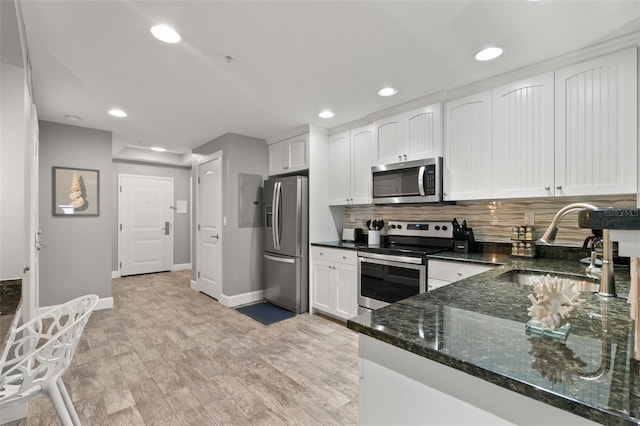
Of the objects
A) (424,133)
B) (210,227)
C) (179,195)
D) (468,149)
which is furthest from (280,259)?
(179,195)

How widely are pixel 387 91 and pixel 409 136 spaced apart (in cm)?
52

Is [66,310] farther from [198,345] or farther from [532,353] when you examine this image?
[532,353]

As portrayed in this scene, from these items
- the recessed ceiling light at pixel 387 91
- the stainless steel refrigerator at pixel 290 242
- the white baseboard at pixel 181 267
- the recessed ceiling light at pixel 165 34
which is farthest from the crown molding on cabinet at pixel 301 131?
the white baseboard at pixel 181 267

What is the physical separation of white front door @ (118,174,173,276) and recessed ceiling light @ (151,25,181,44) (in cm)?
489

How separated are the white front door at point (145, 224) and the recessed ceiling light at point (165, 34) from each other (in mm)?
4886

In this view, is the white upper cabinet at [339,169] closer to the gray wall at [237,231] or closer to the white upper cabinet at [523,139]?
the gray wall at [237,231]

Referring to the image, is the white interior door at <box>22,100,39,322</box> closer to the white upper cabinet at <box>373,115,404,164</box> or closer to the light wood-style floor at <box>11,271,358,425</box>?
A: the light wood-style floor at <box>11,271,358,425</box>

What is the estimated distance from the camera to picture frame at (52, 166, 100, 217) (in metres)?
3.70

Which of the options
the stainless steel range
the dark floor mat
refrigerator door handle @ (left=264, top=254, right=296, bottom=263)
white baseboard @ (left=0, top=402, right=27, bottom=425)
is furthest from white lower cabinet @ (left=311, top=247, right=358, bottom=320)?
white baseboard @ (left=0, top=402, right=27, bottom=425)

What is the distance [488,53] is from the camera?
2.11 m

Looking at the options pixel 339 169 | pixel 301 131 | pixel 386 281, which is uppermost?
pixel 301 131

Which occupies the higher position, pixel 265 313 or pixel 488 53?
pixel 488 53

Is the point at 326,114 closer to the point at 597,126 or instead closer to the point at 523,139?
the point at 523,139

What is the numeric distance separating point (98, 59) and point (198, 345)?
98.3 inches
